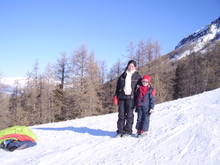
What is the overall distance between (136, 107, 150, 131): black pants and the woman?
192 millimetres

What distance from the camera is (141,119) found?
12.6 feet

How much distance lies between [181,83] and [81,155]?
94.1 ft

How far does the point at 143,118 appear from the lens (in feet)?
12.4

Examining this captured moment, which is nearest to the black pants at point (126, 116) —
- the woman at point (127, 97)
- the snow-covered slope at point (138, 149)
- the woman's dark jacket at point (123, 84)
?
the woman at point (127, 97)

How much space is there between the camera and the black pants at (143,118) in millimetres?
3719

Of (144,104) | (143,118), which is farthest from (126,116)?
(144,104)

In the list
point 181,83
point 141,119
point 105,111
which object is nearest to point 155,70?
point 105,111

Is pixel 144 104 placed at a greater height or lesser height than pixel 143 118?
greater

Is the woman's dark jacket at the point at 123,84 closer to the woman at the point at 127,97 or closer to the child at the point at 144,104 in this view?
the woman at the point at 127,97

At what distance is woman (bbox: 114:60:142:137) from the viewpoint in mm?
3846

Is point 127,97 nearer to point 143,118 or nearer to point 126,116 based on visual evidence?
point 126,116

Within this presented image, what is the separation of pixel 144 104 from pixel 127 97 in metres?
0.41

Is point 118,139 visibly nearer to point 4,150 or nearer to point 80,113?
point 4,150

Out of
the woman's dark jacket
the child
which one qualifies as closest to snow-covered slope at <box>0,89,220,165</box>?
the child
